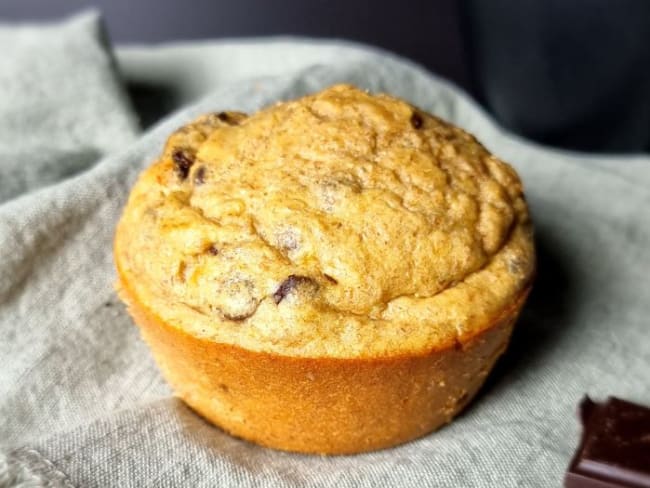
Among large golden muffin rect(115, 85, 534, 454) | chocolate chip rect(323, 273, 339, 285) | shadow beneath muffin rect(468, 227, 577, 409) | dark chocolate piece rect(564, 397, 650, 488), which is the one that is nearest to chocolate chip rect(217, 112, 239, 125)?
large golden muffin rect(115, 85, 534, 454)

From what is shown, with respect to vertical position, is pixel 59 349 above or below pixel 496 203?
below

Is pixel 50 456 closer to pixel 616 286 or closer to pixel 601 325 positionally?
pixel 601 325

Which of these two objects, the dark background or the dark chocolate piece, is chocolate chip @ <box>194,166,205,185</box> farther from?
the dark background

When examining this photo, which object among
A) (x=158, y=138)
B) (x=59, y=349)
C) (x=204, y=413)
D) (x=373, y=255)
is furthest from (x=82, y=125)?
(x=373, y=255)

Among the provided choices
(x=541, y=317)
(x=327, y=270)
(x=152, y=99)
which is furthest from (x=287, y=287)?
(x=152, y=99)

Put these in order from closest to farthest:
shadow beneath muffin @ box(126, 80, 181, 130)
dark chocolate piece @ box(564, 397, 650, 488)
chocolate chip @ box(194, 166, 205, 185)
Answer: dark chocolate piece @ box(564, 397, 650, 488)
chocolate chip @ box(194, 166, 205, 185)
shadow beneath muffin @ box(126, 80, 181, 130)

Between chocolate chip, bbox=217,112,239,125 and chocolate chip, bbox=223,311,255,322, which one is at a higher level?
chocolate chip, bbox=217,112,239,125
